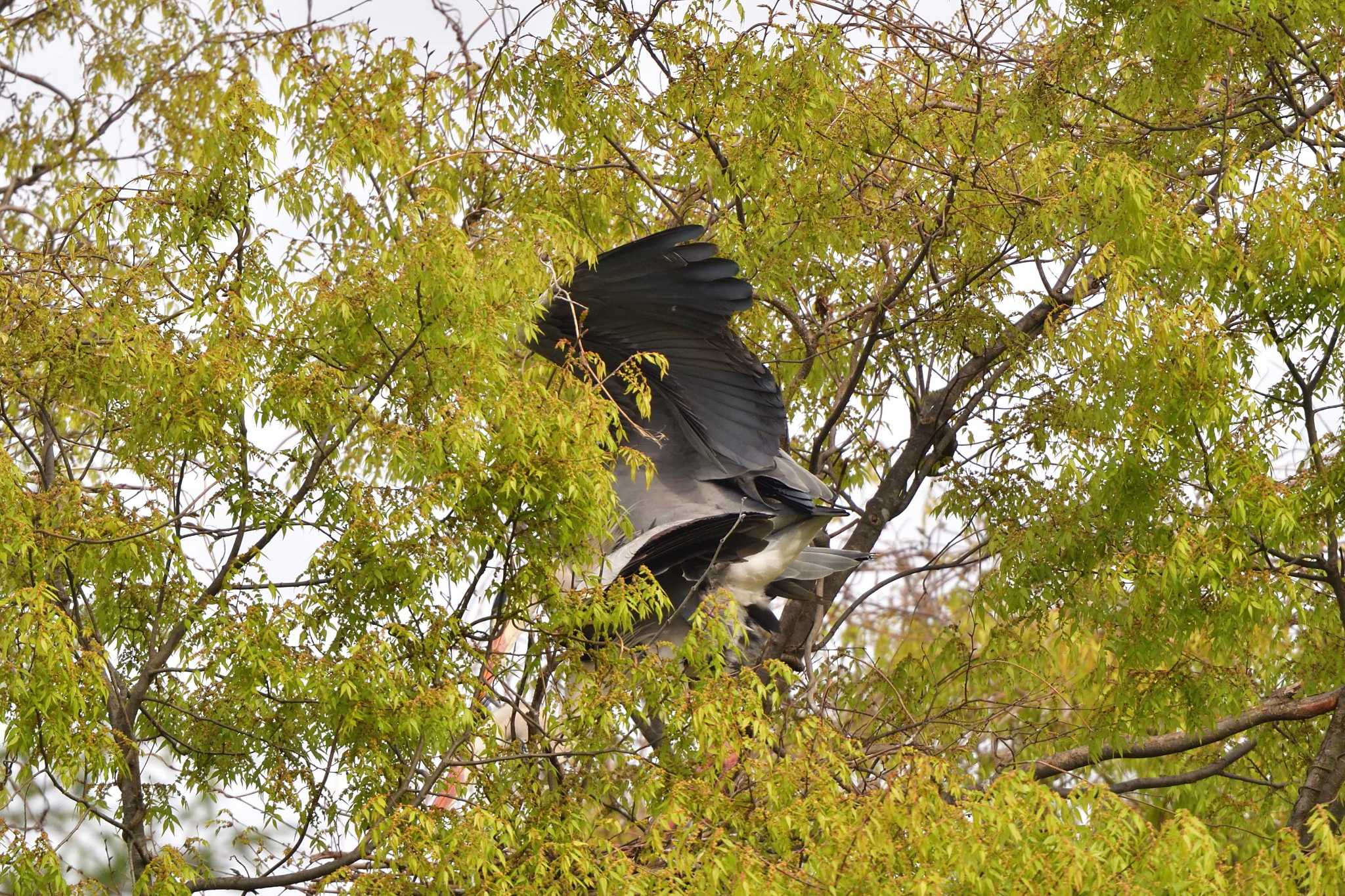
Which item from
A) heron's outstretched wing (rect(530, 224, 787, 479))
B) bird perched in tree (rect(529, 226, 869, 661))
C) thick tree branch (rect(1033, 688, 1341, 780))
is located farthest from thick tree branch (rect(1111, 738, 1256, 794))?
heron's outstretched wing (rect(530, 224, 787, 479))

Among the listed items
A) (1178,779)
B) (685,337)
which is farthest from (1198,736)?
(685,337)

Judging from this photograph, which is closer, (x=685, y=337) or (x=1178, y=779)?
(x=685, y=337)

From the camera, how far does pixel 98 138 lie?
12281 mm

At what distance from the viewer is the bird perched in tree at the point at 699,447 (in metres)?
7.75

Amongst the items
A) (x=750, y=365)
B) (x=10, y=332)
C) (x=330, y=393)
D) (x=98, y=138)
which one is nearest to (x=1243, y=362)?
(x=750, y=365)

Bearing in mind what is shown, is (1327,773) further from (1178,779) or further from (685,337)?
(685,337)

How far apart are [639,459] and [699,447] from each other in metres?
1.52

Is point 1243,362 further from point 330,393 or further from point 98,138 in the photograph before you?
point 98,138

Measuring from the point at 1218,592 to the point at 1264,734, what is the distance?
206 centimetres

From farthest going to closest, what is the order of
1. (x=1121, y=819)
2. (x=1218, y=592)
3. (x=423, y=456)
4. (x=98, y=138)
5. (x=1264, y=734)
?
(x=98, y=138) < (x=1264, y=734) < (x=1218, y=592) < (x=423, y=456) < (x=1121, y=819)

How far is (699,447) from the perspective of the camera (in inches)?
329

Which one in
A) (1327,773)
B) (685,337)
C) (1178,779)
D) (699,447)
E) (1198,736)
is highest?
(685,337)

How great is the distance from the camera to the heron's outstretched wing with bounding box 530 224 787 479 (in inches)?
301

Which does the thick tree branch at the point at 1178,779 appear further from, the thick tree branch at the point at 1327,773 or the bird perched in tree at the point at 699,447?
the bird perched in tree at the point at 699,447
